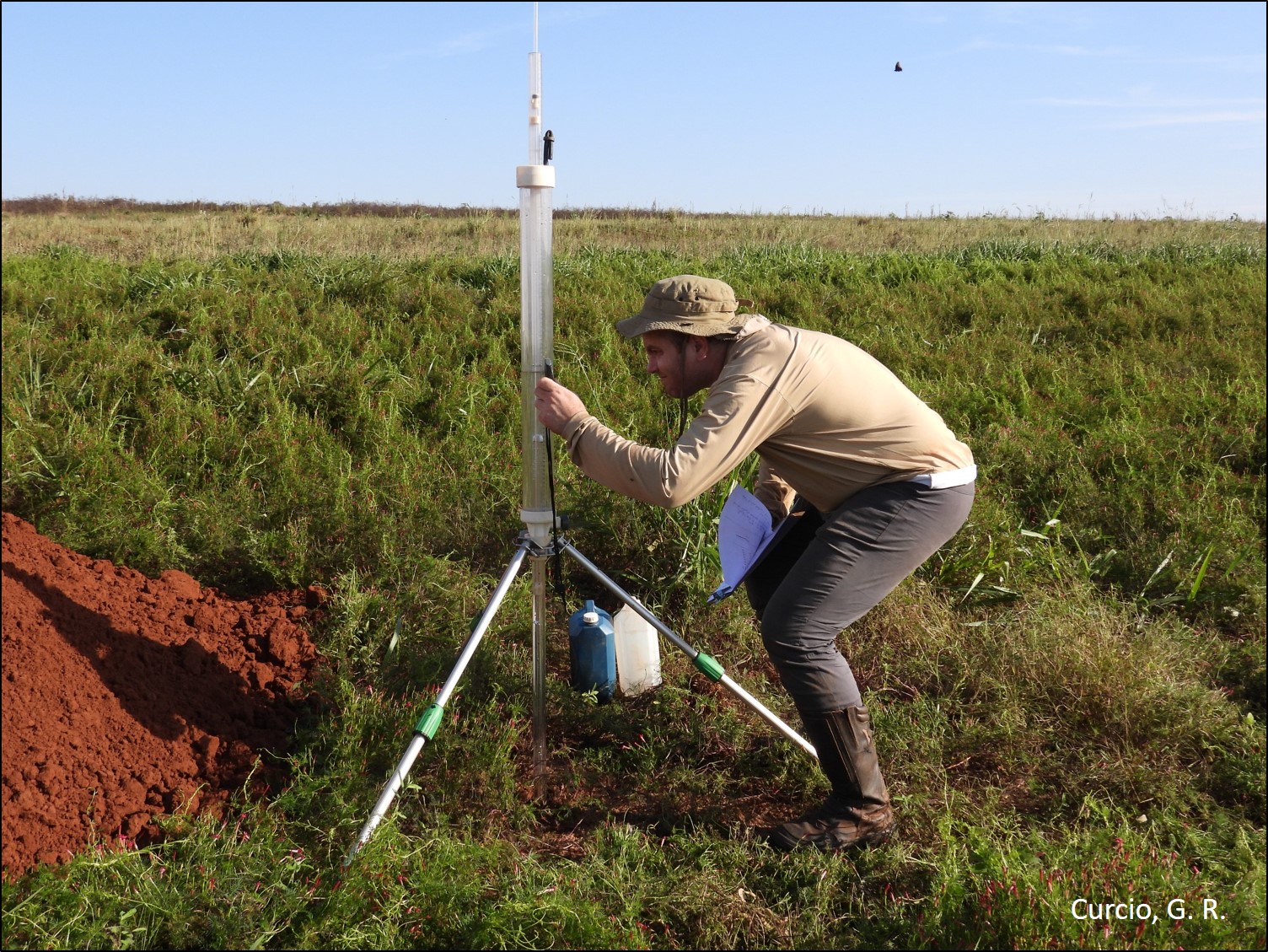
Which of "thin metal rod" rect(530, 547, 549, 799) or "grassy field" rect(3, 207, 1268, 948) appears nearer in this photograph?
"grassy field" rect(3, 207, 1268, 948)

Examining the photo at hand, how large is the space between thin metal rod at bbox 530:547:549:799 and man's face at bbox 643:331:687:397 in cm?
70

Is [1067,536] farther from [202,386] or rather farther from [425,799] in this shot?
[202,386]

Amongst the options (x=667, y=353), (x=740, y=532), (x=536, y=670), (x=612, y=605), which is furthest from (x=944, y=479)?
(x=612, y=605)

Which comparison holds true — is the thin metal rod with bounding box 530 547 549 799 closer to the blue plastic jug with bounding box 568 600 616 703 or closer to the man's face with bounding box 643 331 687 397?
the blue plastic jug with bounding box 568 600 616 703

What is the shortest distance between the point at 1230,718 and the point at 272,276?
730cm

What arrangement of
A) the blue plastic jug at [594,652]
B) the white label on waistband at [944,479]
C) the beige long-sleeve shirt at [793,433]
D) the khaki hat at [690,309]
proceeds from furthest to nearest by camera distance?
the blue plastic jug at [594,652]
the white label on waistband at [944,479]
the khaki hat at [690,309]
the beige long-sleeve shirt at [793,433]

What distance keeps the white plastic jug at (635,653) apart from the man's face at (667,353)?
1.32 meters

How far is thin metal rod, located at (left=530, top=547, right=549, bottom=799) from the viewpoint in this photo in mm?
3252

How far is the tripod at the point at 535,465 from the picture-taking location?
112 inches

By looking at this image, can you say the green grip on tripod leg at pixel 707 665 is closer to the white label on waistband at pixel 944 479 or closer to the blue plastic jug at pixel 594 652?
the blue plastic jug at pixel 594 652

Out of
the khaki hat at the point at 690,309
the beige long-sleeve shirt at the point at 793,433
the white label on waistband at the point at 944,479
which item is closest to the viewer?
the beige long-sleeve shirt at the point at 793,433

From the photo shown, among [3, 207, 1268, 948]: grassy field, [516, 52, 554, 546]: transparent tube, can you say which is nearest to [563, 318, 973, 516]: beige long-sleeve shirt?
[516, 52, 554, 546]: transparent tube

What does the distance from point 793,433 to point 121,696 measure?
2.31m

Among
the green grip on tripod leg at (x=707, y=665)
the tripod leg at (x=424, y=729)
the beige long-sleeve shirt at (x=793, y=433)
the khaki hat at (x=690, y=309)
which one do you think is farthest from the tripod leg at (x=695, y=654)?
the khaki hat at (x=690, y=309)
